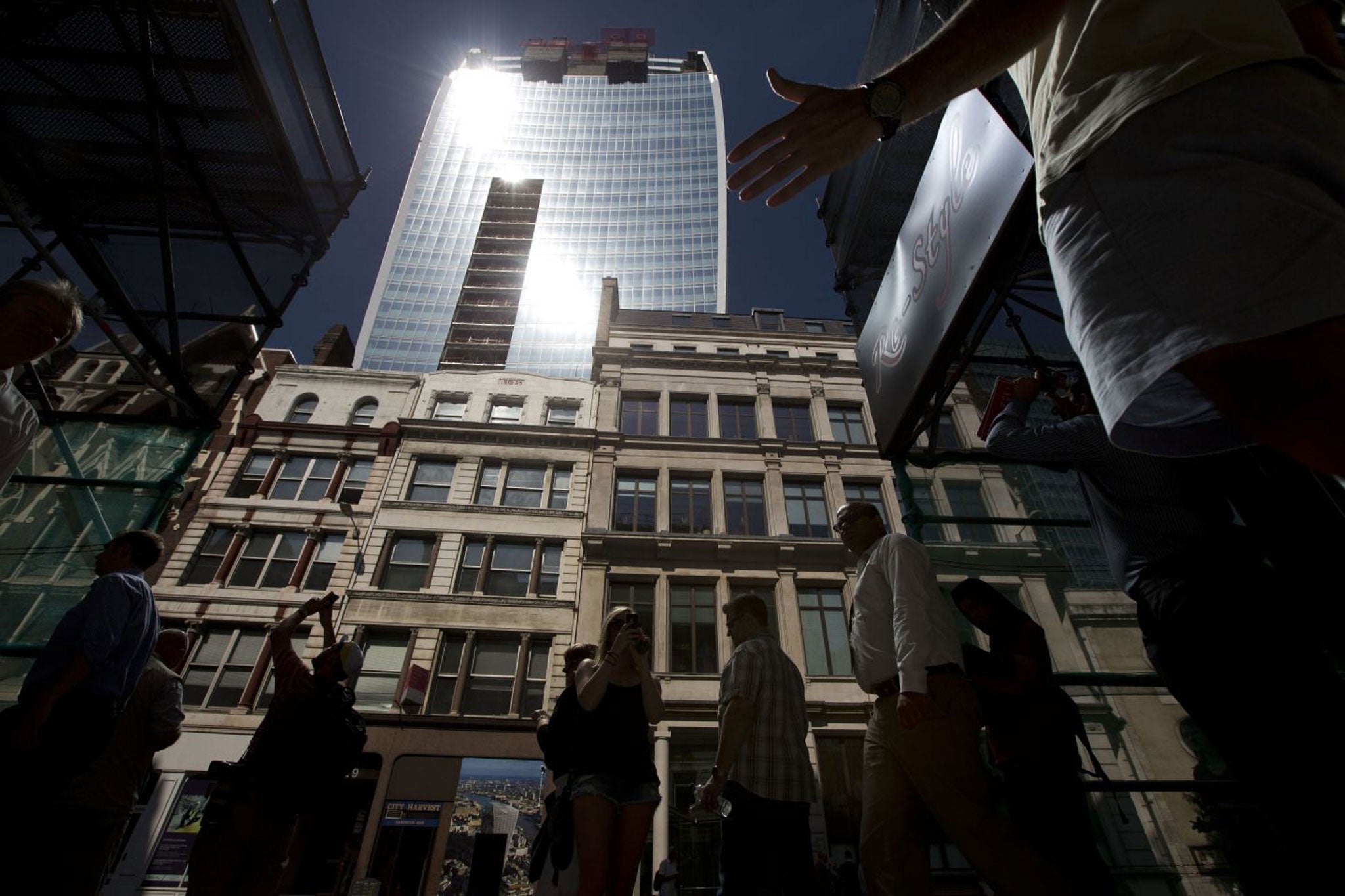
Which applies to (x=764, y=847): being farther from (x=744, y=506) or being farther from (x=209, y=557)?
(x=209, y=557)

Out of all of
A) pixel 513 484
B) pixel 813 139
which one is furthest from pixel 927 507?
pixel 513 484

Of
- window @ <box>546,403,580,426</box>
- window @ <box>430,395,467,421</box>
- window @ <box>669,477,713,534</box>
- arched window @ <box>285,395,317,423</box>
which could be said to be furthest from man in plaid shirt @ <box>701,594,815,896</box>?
arched window @ <box>285,395,317,423</box>

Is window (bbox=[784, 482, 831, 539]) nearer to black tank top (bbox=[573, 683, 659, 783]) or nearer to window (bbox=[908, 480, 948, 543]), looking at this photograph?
window (bbox=[908, 480, 948, 543])

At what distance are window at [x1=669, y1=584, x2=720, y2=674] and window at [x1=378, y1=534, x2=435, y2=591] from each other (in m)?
7.87

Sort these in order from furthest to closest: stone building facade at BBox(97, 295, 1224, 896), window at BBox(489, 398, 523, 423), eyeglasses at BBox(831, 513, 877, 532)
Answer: window at BBox(489, 398, 523, 423), stone building facade at BBox(97, 295, 1224, 896), eyeglasses at BBox(831, 513, 877, 532)

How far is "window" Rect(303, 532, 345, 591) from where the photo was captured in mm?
18312

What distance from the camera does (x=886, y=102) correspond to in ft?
5.07

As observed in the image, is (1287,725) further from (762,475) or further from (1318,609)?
(762,475)

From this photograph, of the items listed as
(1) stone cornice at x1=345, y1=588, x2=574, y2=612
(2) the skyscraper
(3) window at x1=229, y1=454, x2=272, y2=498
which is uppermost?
(2) the skyscraper

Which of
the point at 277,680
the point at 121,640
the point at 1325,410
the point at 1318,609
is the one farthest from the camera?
the point at 277,680

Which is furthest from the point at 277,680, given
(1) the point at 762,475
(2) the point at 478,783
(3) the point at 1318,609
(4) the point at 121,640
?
(1) the point at 762,475

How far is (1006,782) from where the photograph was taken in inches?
126

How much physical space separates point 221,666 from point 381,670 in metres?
4.46

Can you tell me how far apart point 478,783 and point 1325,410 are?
1754cm
